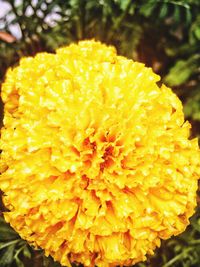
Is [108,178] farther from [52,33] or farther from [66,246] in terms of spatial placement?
[52,33]

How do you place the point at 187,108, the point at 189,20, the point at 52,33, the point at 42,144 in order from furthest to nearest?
the point at 187,108
the point at 52,33
the point at 189,20
the point at 42,144

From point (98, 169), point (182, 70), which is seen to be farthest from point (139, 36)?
point (98, 169)

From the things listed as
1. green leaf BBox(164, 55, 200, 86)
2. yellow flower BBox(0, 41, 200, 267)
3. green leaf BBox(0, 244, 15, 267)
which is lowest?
green leaf BBox(0, 244, 15, 267)

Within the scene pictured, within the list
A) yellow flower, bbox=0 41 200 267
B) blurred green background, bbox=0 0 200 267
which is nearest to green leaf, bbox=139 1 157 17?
blurred green background, bbox=0 0 200 267

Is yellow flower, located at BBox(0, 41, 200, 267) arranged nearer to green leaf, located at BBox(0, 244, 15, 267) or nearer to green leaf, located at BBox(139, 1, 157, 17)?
green leaf, located at BBox(0, 244, 15, 267)

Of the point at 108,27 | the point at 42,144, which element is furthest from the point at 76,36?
the point at 42,144

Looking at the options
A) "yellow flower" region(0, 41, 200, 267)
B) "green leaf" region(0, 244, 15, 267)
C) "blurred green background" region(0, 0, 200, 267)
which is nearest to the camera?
"yellow flower" region(0, 41, 200, 267)

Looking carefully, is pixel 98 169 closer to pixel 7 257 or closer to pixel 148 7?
pixel 7 257
